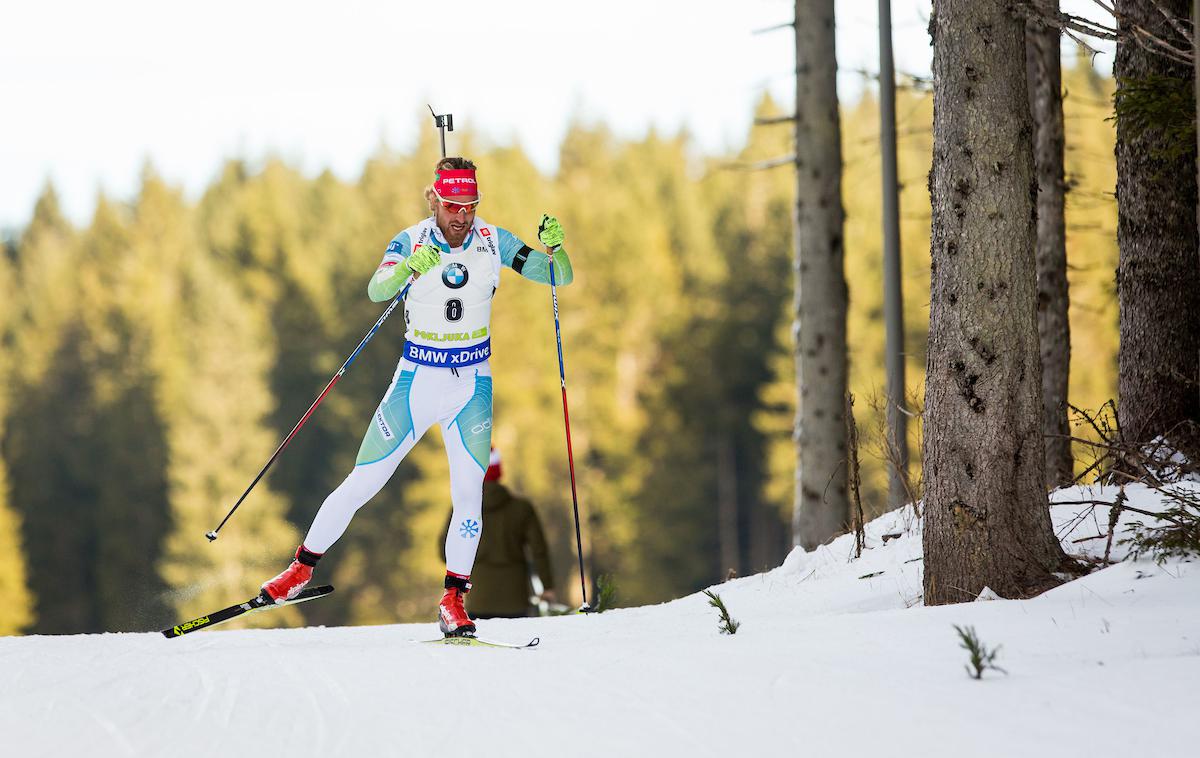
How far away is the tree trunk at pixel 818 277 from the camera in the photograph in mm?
11148

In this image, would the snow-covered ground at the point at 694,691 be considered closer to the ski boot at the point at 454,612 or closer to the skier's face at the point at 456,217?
the ski boot at the point at 454,612

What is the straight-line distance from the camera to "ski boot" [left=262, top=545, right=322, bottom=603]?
706cm

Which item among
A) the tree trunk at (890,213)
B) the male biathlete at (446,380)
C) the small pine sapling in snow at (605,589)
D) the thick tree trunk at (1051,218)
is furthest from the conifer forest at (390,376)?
the male biathlete at (446,380)

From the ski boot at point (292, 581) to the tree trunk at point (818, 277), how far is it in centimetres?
514

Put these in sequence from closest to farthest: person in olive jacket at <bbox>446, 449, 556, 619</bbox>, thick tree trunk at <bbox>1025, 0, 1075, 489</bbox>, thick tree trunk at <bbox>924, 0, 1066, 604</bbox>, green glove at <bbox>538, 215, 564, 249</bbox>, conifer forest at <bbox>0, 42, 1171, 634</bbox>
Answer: thick tree trunk at <bbox>924, 0, 1066, 604</bbox>
green glove at <bbox>538, 215, 564, 249</bbox>
thick tree trunk at <bbox>1025, 0, 1075, 489</bbox>
person in olive jacket at <bbox>446, 449, 556, 619</bbox>
conifer forest at <bbox>0, 42, 1171, 634</bbox>

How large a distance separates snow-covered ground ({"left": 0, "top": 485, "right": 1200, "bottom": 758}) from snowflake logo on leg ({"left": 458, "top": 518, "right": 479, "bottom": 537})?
713 millimetres

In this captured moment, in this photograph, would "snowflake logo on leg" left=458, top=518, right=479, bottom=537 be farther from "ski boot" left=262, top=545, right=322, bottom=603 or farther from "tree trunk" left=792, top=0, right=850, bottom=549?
"tree trunk" left=792, top=0, right=850, bottom=549

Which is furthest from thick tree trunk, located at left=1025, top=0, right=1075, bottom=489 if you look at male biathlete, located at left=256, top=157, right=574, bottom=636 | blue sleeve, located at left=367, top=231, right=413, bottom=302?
blue sleeve, located at left=367, top=231, right=413, bottom=302

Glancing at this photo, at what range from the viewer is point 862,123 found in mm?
65438

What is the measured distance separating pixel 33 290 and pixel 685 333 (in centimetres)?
2919

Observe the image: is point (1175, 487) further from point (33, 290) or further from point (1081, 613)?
point (33, 290)

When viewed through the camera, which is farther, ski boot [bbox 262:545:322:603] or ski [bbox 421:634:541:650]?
ski boot [bbox 262:545:322:603]

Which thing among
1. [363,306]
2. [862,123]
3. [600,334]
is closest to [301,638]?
[600,334]

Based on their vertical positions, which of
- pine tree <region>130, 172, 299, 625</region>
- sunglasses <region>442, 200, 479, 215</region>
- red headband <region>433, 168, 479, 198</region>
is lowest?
pine tree <region>130, 172, 299, 625</region>
